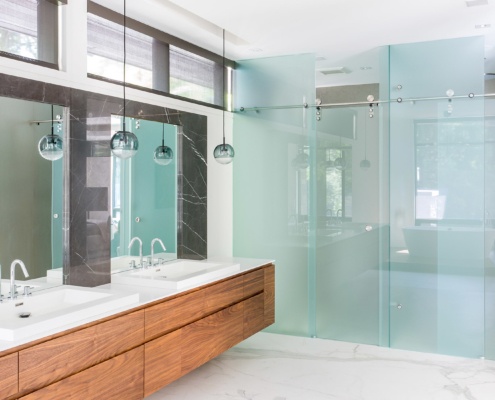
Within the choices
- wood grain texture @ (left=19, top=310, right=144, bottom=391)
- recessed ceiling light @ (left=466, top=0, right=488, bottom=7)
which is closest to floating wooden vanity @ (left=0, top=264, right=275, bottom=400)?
wood grain texture @ (left=19, top=310, right=144, bottom=391)

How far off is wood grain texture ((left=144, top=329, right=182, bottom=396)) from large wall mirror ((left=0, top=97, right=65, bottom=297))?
2.41 ft

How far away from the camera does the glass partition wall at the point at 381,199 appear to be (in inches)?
181

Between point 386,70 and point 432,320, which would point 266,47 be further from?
point 432,320

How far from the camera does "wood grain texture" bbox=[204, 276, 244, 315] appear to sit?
380 cm

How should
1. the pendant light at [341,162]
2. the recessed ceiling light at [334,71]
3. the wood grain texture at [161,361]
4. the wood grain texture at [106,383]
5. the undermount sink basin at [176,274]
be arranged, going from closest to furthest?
the wood grain texture at [106,383] < the wood grain texture at [161,361] < the undermount sink basin at [176,274] < the pendant light at [341,162] < the recessed ceiling light at [334,71]

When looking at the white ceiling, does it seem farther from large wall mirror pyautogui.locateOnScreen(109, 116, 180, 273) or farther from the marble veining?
the marble veining

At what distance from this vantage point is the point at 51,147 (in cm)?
326

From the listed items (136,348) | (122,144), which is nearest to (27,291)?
(136,348)

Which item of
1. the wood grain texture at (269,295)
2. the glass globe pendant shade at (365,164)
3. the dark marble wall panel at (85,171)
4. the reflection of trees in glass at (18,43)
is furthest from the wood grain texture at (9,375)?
the glass globe pendant shade at (365,164)

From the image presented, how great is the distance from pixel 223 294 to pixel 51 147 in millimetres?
1577

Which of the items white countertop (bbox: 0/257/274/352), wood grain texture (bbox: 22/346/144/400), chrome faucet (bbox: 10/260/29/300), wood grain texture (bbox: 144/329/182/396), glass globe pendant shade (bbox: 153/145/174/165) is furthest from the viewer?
glass globe pendant shade (bbox: 153/145/174/165)

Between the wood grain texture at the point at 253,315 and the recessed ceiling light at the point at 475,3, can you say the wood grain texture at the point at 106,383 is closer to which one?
the wood grain texture at the point at 253,315

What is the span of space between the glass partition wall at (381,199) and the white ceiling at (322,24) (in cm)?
25

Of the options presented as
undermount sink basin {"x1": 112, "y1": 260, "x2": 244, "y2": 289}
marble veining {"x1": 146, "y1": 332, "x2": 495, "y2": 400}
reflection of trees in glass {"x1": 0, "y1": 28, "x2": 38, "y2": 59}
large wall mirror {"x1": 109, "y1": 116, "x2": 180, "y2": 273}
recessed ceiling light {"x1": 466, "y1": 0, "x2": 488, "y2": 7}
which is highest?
recessed ceiling light {"x1": 466, "y1": 0, "x2": 488, "y2": 7}
